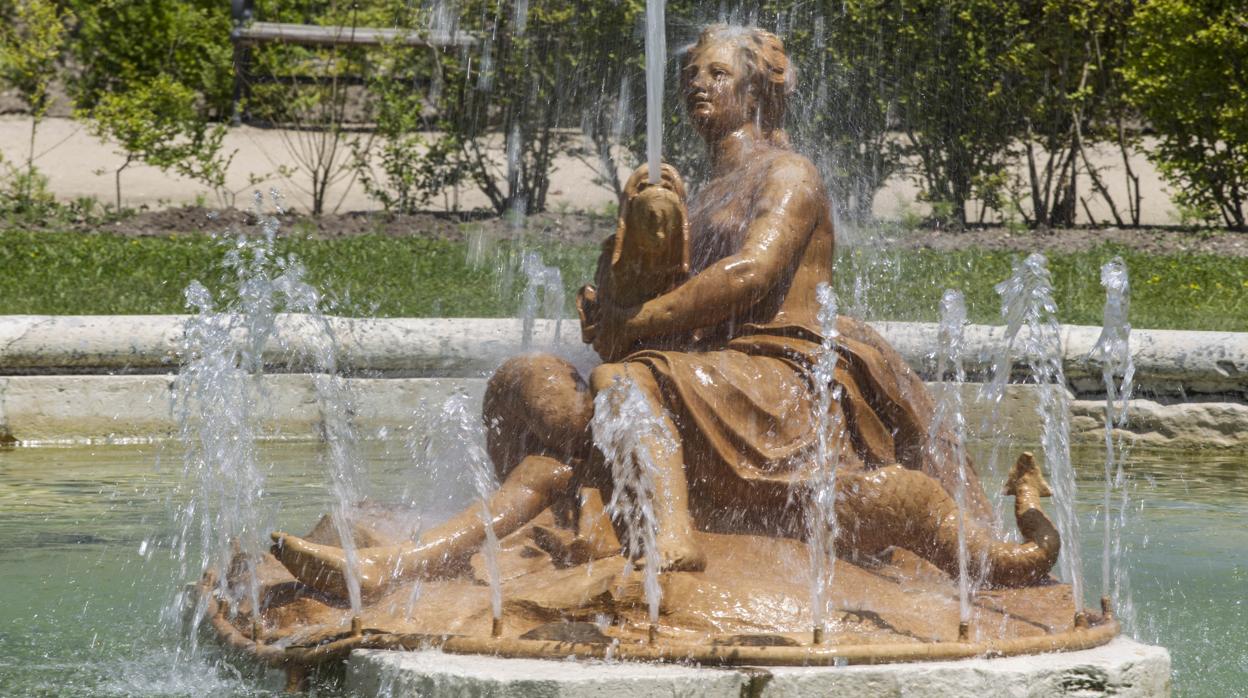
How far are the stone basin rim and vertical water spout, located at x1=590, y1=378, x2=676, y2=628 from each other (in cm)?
38

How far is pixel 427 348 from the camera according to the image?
7.07 metres

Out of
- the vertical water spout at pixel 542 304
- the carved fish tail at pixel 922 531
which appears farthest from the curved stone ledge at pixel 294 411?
the carved fish tail at pixel 922 531

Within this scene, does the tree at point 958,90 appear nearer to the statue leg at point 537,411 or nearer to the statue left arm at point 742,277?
the statue left arm at point 742,277

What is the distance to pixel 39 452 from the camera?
6.85 m

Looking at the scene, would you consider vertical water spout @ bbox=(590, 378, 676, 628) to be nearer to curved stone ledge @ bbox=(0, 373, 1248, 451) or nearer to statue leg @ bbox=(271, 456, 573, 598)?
statue leg @ bbox=(271, 456, 573, 598)

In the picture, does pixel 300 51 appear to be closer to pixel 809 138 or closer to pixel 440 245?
pixel 440 245

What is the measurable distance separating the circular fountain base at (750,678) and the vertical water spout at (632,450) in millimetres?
489

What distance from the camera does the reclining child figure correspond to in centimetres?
396

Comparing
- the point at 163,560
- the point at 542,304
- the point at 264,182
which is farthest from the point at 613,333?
the point at 264,182

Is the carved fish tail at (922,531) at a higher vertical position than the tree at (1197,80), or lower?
lower

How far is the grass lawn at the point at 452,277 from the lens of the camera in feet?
28.0

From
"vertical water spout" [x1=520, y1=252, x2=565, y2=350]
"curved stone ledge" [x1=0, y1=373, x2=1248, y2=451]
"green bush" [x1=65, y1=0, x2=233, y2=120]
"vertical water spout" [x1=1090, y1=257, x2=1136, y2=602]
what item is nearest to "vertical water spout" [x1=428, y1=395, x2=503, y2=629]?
"vertical water spout" [x1=520, y1=252, x2=565, y2=350]

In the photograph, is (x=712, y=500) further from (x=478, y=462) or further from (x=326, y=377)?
(x=326, y=377)

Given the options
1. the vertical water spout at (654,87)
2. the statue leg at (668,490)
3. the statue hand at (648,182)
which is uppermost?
the vertical water spout at (654,87)
